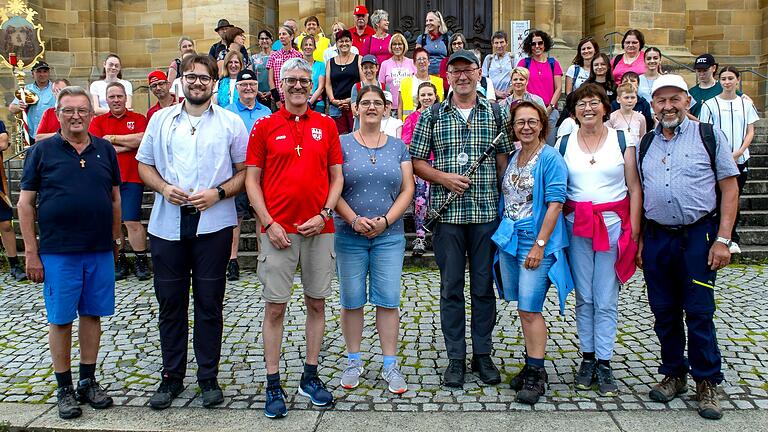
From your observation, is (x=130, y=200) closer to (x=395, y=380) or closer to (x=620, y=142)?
(x=395, y=380)

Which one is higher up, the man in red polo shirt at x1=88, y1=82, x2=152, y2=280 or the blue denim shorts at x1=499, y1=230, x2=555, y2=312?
the man in red polo shirt at x1=88, y1=82, x2=152, y2=280

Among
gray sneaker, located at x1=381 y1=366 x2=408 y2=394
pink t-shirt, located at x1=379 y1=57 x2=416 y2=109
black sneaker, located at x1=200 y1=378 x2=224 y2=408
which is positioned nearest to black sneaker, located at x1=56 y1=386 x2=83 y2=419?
black sneaker, located at x1=200 y1=378 x2=224 y2=408

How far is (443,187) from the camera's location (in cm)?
443

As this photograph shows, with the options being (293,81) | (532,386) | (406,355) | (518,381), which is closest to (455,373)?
(518,381)

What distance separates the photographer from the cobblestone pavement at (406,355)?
414 centimetres

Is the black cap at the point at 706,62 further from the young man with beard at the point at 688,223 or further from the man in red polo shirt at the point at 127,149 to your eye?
the man in red polo shirt at the point at 127,149

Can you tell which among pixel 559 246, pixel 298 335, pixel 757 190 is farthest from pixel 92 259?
pixel 757 190

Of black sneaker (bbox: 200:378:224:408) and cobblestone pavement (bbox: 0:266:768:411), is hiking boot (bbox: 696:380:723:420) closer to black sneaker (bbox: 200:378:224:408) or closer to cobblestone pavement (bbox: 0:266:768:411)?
cobblestone pavement (bbox: 0:266:768:411)

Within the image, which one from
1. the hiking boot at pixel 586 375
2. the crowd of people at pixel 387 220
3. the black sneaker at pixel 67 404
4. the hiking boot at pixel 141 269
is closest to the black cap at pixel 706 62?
the crowd of people at pixel 387 220

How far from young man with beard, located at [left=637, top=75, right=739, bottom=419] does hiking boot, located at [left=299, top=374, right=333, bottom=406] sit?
2.06 m

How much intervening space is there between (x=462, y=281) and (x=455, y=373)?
0.62 meters

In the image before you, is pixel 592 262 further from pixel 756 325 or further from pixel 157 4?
pixel 157 4

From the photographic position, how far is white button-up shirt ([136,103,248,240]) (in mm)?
4059

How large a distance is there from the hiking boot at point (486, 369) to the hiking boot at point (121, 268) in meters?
4.64
